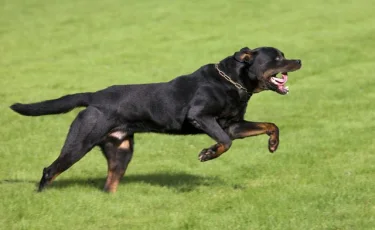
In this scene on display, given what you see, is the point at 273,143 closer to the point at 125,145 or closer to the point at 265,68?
the point at 265,68

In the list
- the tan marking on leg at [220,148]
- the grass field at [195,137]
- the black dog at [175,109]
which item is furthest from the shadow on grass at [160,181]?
the tan marking on leg at [220,148]

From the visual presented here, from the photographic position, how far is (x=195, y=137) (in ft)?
44.6

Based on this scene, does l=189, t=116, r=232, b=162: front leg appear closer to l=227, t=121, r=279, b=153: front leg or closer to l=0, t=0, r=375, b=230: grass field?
l=227, t=121, r=279, b=153: front leg

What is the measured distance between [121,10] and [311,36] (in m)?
10.4

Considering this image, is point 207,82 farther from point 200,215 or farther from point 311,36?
point 311,36

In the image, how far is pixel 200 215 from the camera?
7668 mm

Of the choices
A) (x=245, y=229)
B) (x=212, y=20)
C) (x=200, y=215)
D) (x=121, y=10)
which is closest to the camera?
(x=245, y=229)

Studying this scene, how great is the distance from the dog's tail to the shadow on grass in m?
1.03

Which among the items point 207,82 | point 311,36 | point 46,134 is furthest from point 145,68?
point 207,82

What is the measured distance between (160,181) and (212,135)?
1.58 m

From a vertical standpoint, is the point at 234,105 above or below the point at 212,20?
above

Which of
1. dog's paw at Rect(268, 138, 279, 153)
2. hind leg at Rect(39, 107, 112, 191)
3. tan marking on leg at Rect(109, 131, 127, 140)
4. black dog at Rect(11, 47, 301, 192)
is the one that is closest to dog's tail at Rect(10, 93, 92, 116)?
black dog at Rect(11, 47, 301, 192)

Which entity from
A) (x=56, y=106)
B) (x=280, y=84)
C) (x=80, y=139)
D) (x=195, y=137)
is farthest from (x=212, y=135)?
(x=195, y=137)

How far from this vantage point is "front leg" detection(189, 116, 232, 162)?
861 cm
